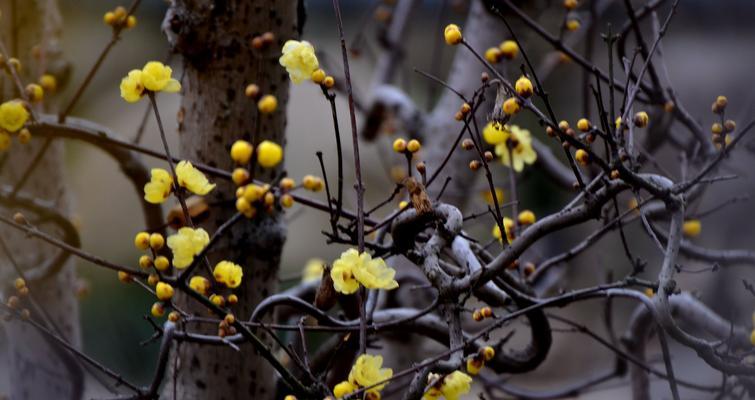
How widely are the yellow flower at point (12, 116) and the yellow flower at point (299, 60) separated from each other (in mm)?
401

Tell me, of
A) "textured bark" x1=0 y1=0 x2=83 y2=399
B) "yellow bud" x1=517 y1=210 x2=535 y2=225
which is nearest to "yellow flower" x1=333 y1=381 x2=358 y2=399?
"yellow bud" x1=517 y1=210 x2=535 y2=225

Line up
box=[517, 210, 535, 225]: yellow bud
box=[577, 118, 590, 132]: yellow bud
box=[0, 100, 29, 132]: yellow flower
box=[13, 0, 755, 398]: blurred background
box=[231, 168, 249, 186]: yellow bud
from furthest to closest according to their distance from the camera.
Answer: box=[13, 0, 755, 398]: blurred background, box=[517, 210, 535, 225]: yellow bud, box=[0, 100, 29, 132]: yellow flower, box=[577, 118, 590, 132]: yellow bud, box=[231, 168, 249, 186]: yellow bud

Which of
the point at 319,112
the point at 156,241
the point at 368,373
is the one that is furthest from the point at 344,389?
the point at 319,112

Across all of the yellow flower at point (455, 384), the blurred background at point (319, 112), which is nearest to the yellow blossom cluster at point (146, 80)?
the yellow flower at point (455, 384)

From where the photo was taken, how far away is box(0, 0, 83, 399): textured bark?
1651mm

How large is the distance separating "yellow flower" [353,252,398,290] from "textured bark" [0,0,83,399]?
997 millimetres

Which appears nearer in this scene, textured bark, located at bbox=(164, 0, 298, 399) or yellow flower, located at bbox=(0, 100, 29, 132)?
yellow flower, located at bbox=(0, 100, 29, 132)

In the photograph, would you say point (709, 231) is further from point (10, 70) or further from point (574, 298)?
point (10, 70)

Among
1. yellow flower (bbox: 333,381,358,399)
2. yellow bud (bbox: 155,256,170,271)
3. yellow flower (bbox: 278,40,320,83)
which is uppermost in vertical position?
yellow flower (bbox: 278,40,320,83)

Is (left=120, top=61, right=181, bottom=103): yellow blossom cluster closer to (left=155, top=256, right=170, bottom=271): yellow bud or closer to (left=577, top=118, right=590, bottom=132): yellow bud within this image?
(left=155, top=256, right=170, bottom=271): yellow bud

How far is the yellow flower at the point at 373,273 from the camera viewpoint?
0.85m

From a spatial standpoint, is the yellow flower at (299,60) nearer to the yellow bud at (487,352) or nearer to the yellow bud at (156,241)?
the yellow bud at (156,241)

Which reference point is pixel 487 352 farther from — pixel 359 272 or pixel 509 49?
pixel 509 49

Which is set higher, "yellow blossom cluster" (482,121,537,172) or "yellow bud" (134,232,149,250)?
"yellow blossom cluster" (482,121,537,172)
